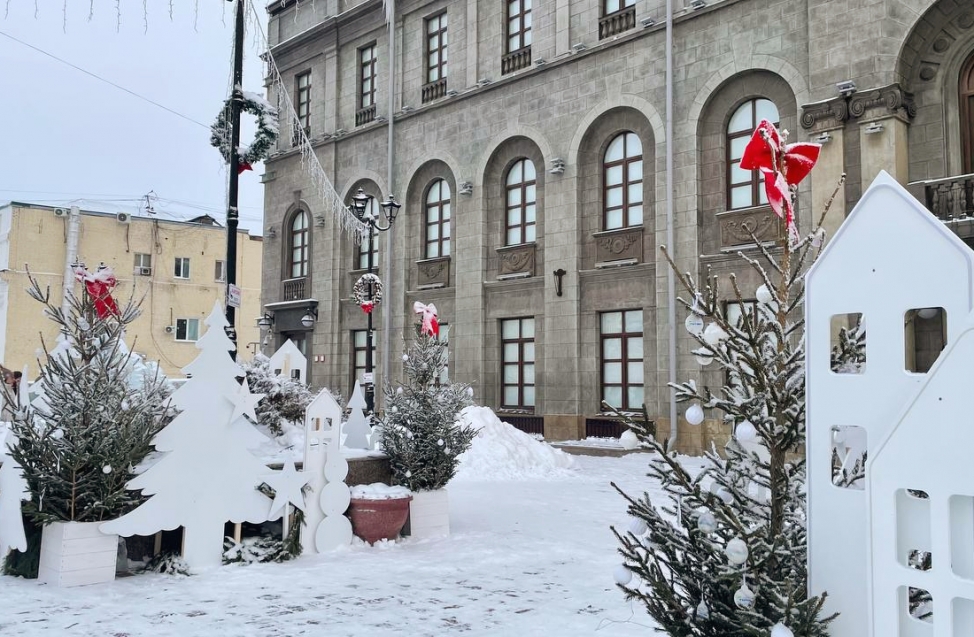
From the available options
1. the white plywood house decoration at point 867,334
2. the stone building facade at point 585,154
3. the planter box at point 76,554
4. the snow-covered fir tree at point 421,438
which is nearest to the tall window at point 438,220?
the stone building facade at point 585,154

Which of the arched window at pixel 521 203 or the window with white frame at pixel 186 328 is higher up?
the arched window at pixel 521 203

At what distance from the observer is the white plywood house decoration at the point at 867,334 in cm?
283

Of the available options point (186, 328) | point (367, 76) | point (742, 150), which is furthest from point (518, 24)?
point (186, 328)

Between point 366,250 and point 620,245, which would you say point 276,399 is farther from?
point 366,250

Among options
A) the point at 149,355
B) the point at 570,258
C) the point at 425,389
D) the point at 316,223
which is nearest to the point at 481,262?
the point at 570,258

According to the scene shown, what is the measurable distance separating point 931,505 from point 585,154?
18.8 m

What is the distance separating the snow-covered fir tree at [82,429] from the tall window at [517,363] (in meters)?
15.0

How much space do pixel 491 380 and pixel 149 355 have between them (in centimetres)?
2870

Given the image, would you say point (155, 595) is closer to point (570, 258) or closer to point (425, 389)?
point (425, 389)

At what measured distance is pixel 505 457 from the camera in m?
15.5

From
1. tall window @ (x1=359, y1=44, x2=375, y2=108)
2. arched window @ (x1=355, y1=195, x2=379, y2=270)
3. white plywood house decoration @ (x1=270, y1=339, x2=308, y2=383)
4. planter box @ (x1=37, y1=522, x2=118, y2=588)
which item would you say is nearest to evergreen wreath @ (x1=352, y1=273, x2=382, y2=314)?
white plywood house decoration @ (x1=270, y1=339, x2=308, y2=383)

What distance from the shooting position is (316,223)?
28375mm

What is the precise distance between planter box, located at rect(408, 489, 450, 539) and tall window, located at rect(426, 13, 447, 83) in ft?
59.6

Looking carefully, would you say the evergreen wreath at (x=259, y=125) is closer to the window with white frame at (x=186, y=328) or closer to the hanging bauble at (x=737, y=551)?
the hanging bauble at (x=737, y=551)
